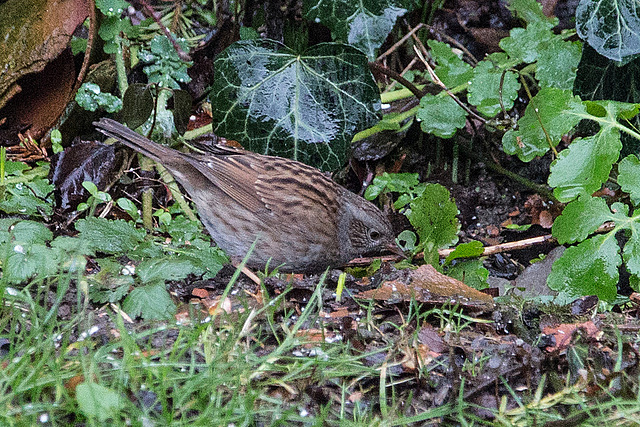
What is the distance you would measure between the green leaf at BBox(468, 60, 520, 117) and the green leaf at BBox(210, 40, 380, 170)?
60 centimetres

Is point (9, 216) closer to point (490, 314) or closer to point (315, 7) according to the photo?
point (315, 7)

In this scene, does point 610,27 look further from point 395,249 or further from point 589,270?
point 395,249

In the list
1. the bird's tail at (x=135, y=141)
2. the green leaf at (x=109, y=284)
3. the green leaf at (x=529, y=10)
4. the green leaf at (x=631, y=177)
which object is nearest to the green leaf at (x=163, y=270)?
the green leaf at (x=109, y=284)

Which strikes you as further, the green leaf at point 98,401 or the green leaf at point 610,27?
the green leaf at point 610,27

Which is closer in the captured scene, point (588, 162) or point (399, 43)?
point (588, 162)

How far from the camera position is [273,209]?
179 inches

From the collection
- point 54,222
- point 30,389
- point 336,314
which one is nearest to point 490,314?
point 336,314

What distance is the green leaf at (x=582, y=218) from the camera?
3.61 m

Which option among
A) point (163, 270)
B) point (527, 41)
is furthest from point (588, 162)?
point (163, 270)

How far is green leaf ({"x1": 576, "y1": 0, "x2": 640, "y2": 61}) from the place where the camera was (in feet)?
14.0

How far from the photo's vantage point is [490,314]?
3598mm

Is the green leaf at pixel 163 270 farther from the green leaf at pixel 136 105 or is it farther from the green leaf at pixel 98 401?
the green leaf at pixel 136 105

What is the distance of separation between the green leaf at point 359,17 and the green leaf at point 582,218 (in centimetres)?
162

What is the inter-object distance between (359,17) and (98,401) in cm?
300
